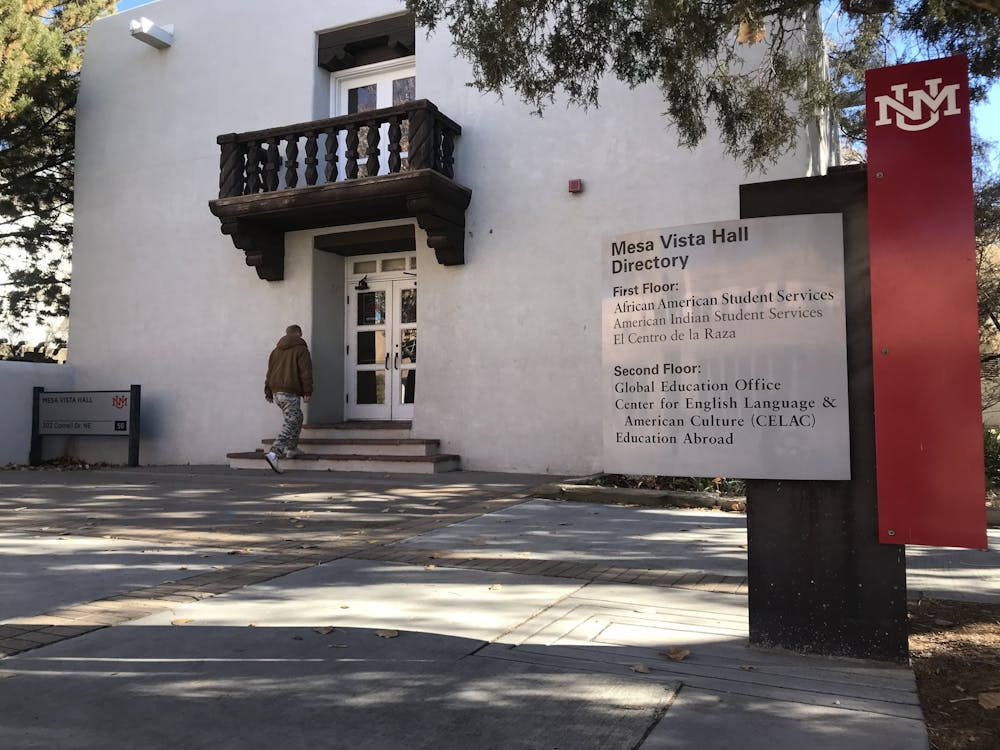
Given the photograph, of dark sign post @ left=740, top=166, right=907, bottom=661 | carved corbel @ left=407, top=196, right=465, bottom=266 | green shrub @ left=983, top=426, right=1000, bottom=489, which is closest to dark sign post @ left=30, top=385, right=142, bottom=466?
carved corbel @ left=407, top=196, right=465, bottom=266

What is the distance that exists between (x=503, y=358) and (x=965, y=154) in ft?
27.4

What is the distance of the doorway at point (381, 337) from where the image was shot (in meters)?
A: 12.5

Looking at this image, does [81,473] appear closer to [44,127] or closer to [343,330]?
[343,330]

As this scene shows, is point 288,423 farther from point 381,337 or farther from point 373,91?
point 373,91

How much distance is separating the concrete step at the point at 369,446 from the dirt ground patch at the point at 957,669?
7.73 m

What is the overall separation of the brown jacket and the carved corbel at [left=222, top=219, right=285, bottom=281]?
1.83m

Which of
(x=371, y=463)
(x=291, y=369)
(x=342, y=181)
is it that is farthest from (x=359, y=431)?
(x=342, y=181)

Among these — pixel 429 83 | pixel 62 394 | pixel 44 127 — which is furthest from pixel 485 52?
pixel 44 127

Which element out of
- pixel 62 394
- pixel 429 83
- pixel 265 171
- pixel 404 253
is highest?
pixel 429 83

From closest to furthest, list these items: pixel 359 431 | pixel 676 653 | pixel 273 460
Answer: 1. pixel 676 653
2. pixel 273 460
3. pixel 359 431

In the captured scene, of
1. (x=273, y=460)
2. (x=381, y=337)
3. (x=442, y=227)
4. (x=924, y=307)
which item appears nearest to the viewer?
(x=924, y=307)

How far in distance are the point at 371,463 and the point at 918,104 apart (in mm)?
8837

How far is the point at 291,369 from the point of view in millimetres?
10977

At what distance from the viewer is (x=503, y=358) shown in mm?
11070
